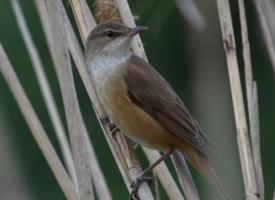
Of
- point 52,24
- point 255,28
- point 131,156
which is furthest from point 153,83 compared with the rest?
point 255,28

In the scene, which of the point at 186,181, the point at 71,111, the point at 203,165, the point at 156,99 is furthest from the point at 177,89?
the point at 71,111

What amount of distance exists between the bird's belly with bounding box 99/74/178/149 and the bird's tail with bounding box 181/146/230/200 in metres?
0.09

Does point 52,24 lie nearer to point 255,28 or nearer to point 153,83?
point 153,83

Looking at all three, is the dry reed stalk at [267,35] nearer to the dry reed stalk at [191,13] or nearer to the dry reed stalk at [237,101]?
the dry reed stalk at [237,101]

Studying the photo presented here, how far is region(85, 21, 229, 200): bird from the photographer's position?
340 cm

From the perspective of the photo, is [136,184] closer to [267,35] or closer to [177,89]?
Result: [267,35]

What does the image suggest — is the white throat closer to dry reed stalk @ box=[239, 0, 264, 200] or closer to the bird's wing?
the bird's wing

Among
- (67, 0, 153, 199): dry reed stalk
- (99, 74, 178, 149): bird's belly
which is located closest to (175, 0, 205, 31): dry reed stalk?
(99, 74, 178, 149): bird's belly

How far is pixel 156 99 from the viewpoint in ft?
11.5

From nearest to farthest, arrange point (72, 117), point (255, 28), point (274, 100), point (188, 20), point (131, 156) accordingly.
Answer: point (72, 117) < point (131, 156) < point (188, 20) < point (274, 100) < point (255, 28)

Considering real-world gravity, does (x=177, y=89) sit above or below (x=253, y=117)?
below

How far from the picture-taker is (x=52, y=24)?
9.59ft

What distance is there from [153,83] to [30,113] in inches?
23.6

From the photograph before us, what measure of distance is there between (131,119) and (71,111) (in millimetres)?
630
